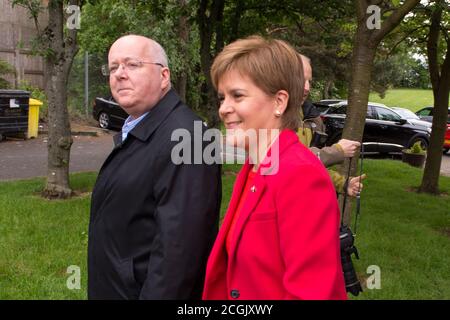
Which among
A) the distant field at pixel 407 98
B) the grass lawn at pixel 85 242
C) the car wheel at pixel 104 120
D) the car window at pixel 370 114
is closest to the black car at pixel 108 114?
the car wheel at pixel 104 120

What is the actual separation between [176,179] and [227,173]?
26.3 ft

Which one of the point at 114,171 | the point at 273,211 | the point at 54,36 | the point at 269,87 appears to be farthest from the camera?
the point at 54,36

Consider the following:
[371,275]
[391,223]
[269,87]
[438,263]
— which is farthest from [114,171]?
[391,223]

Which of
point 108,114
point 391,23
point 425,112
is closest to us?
point 391,23

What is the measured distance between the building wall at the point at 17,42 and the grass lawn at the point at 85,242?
10.8 meters

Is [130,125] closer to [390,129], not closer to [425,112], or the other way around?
[390,129]

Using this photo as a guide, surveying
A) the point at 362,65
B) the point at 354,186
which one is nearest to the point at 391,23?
the point at 362,65

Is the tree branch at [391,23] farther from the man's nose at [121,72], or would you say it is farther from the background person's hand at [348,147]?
the man's nose at [121,72]

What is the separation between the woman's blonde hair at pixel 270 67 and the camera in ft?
5.85

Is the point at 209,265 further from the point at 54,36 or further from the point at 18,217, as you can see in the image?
the point at 54,36

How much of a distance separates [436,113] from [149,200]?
837cm

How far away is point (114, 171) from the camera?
2.20 meters

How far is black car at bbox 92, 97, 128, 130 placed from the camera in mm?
17250

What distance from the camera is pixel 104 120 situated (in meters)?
17.6
